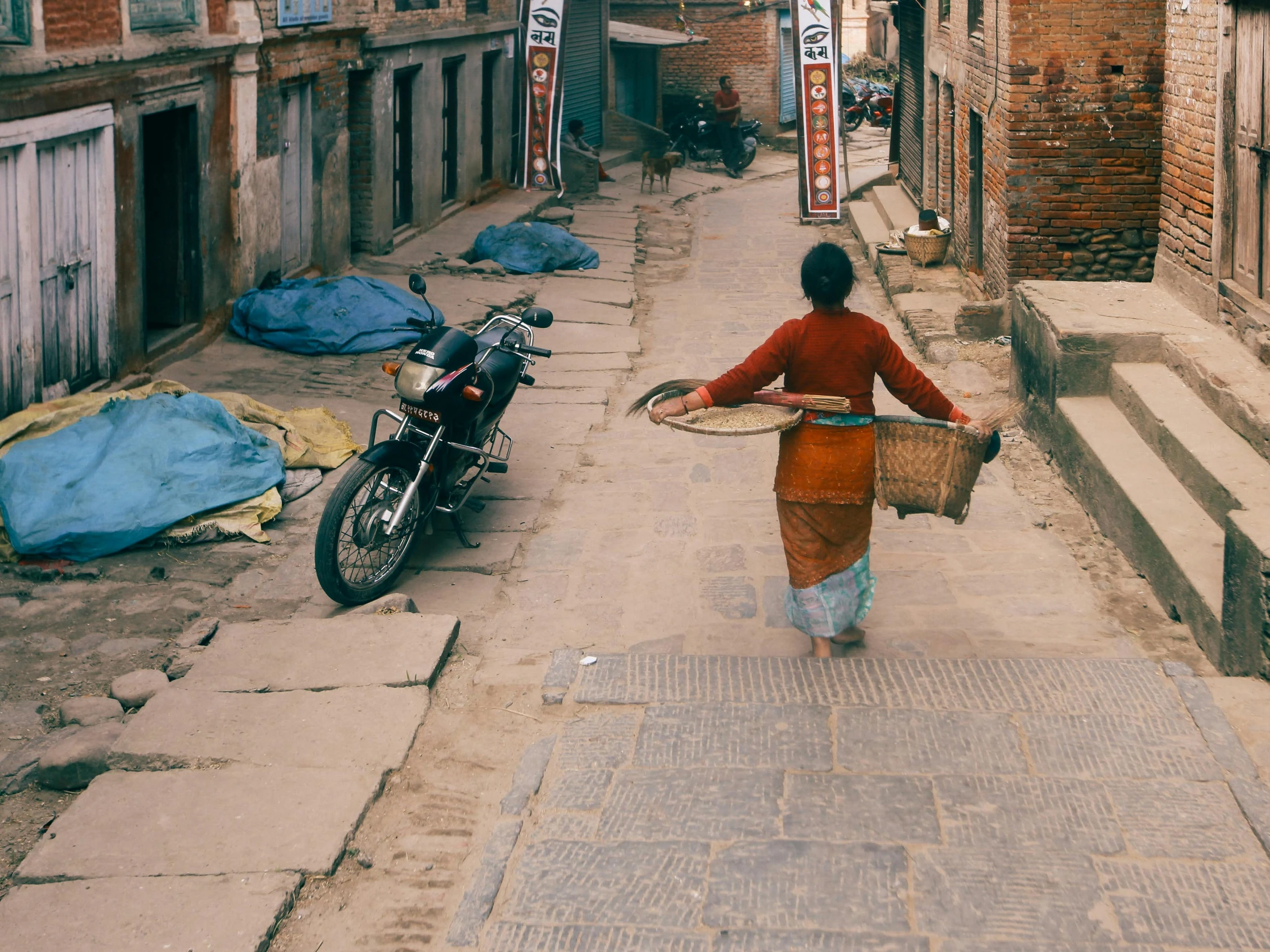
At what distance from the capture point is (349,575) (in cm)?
594

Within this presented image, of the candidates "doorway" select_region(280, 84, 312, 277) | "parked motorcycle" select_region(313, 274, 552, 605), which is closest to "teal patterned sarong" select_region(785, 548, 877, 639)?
"parked motorcycle" select_region(313, 274, 552, 605)

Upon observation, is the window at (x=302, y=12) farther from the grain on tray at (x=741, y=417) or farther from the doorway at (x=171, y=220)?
the grain on tray at (x=741, y=417)

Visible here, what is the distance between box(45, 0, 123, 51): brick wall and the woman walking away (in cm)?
498

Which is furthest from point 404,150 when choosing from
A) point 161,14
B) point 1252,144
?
point 1252,144

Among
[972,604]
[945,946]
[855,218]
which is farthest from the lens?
[855,218]

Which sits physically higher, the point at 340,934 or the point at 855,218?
the point at 855,218

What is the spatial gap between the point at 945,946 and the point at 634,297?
10.8 metres

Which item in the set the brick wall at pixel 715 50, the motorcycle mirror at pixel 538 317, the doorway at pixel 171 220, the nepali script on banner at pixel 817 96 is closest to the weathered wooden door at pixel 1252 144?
the motorcycle mirror at pixel 538 317

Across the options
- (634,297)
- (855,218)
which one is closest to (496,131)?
(855,218)

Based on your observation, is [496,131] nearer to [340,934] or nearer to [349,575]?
[349,575]

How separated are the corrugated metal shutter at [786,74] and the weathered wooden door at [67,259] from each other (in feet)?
76.6

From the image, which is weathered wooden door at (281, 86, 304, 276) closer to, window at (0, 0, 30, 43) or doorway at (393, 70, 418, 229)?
doorway at (393, 70, 418, 229)

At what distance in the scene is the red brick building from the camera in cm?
1011

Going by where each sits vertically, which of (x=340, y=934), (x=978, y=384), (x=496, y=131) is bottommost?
(x=340, y=934)
